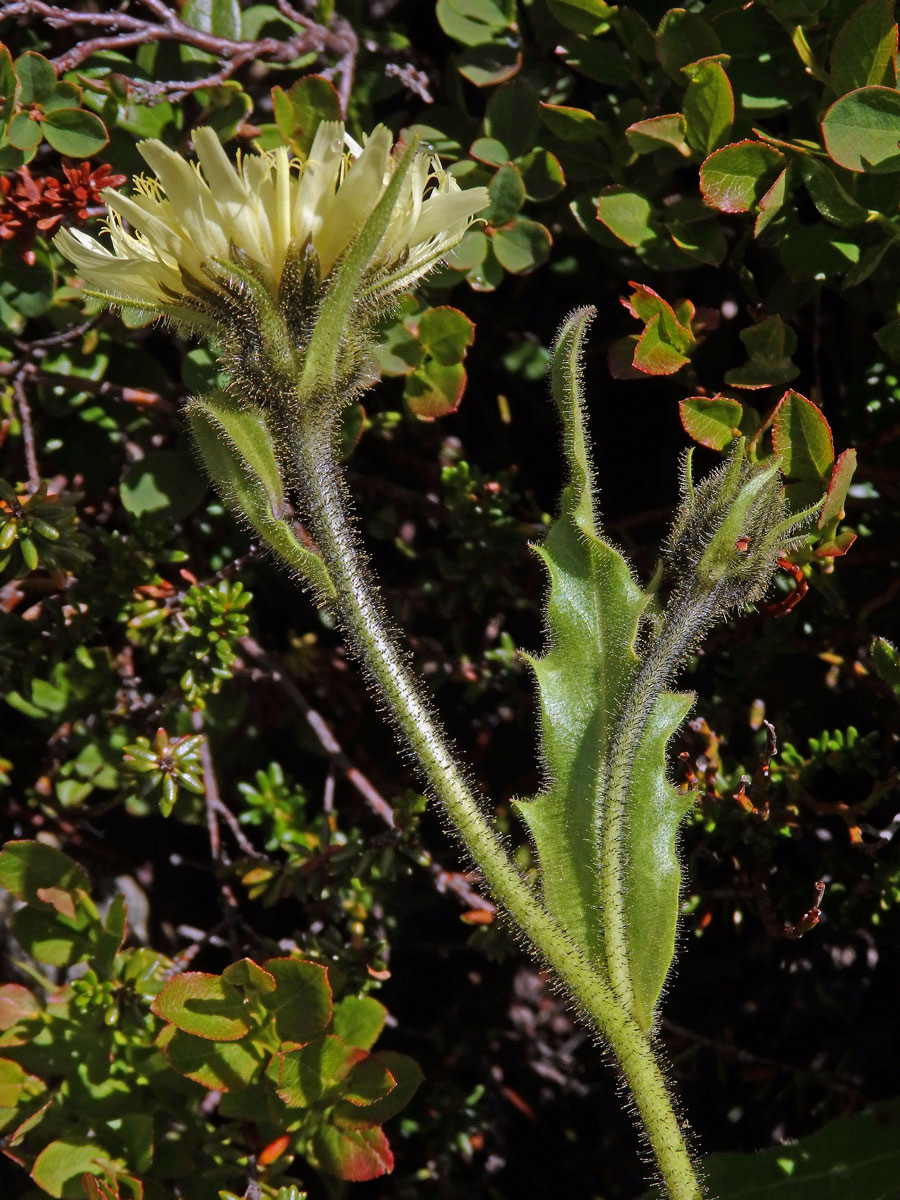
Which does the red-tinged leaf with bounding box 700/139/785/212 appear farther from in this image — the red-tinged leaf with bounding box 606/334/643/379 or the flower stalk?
the flower stalk

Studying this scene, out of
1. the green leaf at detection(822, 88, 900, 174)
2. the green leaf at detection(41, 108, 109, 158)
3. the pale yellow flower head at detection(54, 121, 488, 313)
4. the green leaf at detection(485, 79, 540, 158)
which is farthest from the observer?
the green leaf at detection(485, 79, 540, 158)

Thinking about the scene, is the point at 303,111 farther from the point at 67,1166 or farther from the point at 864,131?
the point at 67,1166

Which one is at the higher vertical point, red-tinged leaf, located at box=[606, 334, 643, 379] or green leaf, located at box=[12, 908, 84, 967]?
red-tinged leaf, located at box=[606, 334, 643, 379]

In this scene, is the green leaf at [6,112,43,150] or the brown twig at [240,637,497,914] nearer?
the green leaf at [6,112,43,150]

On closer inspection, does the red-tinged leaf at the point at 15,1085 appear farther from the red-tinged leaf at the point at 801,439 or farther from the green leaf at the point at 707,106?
the green leaf at the point at 707,106

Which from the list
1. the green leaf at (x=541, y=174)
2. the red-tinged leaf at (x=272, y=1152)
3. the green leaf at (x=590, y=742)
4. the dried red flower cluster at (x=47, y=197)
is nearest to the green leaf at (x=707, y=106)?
the green leaf at (x=541, y=174)

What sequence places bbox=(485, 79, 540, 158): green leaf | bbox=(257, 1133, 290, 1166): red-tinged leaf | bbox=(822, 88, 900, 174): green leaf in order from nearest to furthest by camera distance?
bbox=(822, 88, 900, 174): green leaf → bbox=(257, 1133, 290, 1166): red-tinged leaf → bbox=(485, 79, 540, 158): green leaf

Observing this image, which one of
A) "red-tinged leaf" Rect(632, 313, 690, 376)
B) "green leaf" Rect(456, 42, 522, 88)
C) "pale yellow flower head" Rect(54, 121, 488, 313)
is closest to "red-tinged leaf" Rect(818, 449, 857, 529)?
"red-tinged leaf" Rect(632, 313, 690, 376)
